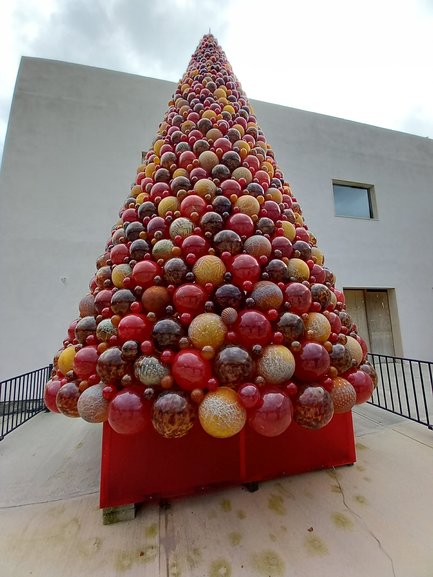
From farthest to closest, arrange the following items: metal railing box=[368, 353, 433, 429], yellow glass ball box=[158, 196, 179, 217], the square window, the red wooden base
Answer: the square window → metal railing box=[368, 353, 433, 429] → yellow glass ball box=[158, 196, 179, 217] → the red wooden base

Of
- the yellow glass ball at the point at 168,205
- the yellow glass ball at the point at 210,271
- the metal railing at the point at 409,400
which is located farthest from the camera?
the metal railing at the point at 409,400

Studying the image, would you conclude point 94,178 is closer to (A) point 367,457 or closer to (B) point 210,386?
A: (B) point 210,386

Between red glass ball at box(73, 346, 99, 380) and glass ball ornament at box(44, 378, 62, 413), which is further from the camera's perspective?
glass ball ornament at box(44, 378, 62, 413)

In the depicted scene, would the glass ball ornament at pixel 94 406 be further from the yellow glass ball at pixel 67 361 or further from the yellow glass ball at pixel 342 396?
the yellow glass ball at pixel 342 396

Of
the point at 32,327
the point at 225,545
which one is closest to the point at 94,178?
the point at 32,327

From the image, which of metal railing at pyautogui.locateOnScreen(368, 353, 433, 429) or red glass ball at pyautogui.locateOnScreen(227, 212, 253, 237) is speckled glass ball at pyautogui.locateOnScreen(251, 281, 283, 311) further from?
metal railing at pyautogui.locateOnScreen(368, 353, 433, 429)

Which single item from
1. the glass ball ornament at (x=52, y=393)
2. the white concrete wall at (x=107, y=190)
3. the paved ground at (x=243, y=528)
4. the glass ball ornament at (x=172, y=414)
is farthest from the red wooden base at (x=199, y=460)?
the white concrete wall at (x=107, y=190)

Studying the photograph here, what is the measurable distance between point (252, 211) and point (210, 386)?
125 centimetres

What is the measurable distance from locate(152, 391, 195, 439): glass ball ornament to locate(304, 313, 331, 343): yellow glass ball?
838mm

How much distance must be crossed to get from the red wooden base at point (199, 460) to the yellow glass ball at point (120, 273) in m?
0.99

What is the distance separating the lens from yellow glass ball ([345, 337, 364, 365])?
1.89m

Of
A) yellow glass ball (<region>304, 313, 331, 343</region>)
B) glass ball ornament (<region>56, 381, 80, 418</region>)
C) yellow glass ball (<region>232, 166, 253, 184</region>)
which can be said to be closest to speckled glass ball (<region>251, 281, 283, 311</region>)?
yellow glass ball (<region>304, 313, 331, 343</region>)

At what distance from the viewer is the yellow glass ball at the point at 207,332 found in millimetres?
1517

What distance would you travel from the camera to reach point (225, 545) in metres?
1.61
